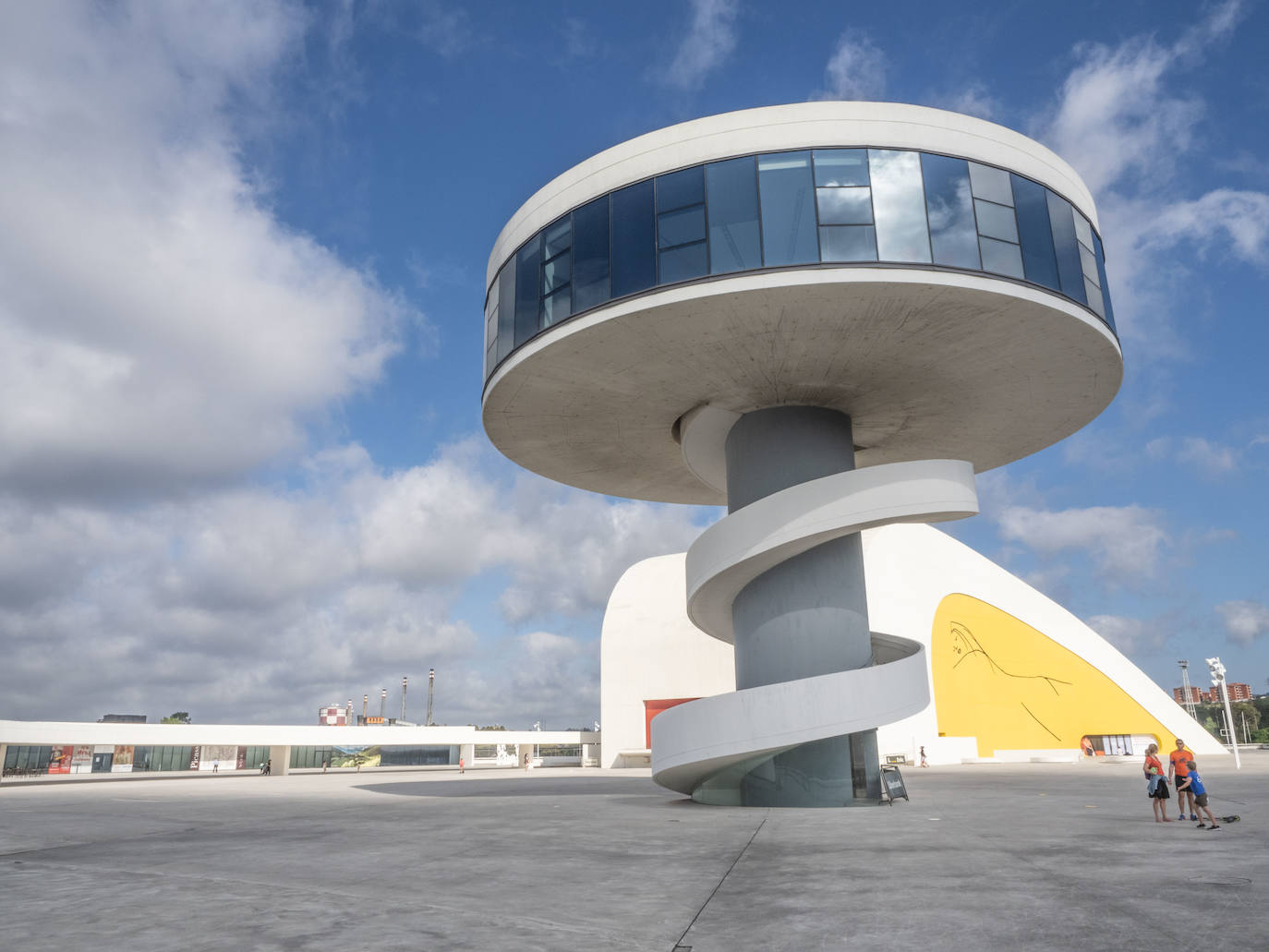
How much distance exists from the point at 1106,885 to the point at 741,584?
11.6 m

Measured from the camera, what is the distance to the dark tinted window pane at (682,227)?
16406mm

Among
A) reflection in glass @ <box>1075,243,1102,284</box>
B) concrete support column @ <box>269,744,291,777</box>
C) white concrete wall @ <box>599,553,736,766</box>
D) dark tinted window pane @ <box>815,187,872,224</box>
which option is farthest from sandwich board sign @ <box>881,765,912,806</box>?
concrete support column @ <box>269,744,291,777</box>

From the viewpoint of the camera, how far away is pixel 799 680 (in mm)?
16797

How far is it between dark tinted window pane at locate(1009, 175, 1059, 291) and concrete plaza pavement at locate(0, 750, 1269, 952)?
9.37 m

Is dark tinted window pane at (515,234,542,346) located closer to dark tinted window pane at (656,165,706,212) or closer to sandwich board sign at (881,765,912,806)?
dark tinted window pane at (656,165,706,212)

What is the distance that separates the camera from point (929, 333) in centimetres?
1712

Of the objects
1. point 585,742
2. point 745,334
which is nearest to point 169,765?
point 585,742

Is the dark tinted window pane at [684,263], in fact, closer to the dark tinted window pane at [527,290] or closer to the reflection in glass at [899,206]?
the reflection in glass at [899,206]

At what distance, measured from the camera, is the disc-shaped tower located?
1605 centimetres

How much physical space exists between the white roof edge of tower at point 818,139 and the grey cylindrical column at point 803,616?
5873 millimetres

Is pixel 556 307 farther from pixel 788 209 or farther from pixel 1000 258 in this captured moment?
pixel 1000 258

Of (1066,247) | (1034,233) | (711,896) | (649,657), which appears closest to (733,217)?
(1034,233)

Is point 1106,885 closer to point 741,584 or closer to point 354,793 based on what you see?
point 741,584

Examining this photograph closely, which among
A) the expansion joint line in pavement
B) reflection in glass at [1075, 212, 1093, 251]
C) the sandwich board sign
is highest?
reflection in glass at [1075, 212, 1093, 251]
